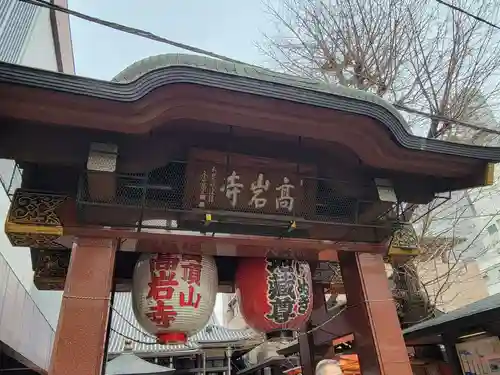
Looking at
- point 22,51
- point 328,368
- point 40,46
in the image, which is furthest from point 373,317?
point 40,46

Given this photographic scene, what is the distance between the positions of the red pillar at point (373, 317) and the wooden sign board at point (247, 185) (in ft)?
2.80

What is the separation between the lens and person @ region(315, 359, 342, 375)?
4.64 meters

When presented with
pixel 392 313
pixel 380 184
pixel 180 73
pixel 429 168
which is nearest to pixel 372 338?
pixel 392 313

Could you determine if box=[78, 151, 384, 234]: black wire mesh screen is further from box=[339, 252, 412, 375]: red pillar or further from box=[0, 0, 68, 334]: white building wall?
box=[0, 0, 68, 334]: white building wall

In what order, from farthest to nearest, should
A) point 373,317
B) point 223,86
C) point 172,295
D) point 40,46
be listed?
point 40,46, point 373,317, point 172,295, point 223,86

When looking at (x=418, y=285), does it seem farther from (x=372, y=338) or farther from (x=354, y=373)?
(x=372, y=338)

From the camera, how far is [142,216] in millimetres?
3396

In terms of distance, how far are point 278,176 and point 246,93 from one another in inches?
39.7

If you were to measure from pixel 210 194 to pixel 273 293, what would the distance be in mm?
1209

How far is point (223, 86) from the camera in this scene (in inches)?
117

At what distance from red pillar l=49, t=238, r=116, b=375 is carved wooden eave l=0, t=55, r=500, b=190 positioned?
0.83 meters

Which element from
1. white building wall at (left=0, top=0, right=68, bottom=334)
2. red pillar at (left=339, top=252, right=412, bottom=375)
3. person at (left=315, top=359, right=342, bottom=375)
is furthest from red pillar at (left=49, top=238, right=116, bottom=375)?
person at (left=315, top=359, right=342, bottom=375)

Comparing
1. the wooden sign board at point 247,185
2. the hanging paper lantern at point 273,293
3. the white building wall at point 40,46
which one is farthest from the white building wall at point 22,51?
the hanging paper lantern at point 273,293

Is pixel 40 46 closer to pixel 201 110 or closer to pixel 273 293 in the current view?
pixel 201 110
